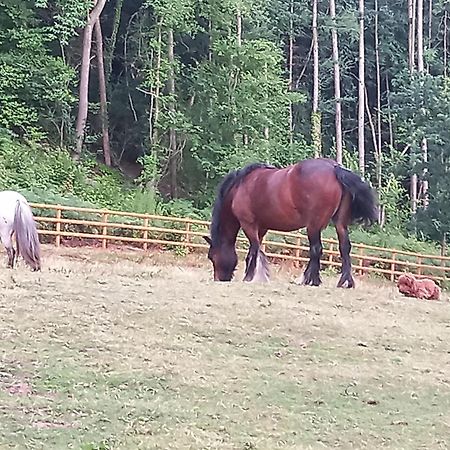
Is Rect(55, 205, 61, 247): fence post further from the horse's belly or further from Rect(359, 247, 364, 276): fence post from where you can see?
the horse's belly

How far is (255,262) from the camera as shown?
12555mm

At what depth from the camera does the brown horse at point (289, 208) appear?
39.5 feet

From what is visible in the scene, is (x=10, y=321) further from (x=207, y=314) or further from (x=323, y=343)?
(x=323, y=343)

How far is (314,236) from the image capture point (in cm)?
1223

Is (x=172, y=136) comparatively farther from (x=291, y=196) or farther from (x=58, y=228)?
(x=291, y=196)

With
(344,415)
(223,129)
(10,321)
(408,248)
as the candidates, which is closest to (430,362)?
(344,415)

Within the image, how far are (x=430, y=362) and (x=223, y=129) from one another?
1999 centimetres

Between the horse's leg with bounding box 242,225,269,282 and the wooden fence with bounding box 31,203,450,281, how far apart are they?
680cm

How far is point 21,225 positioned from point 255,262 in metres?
3.32

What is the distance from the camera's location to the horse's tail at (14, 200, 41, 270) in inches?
468

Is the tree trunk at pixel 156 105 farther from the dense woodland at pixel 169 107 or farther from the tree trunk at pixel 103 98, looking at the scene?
the tree trunk at pixel 103 98

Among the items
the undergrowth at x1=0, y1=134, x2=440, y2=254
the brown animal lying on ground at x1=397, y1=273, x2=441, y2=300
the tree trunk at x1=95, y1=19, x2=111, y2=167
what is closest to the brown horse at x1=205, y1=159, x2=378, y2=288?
the brown animal lying on ground at x1=397, y1=273, x2=441, y2=300

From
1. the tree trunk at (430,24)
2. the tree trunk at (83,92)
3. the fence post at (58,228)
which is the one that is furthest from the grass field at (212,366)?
the tree trunk at (430,24)

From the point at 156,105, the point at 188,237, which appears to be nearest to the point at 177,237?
the point at 188,237
